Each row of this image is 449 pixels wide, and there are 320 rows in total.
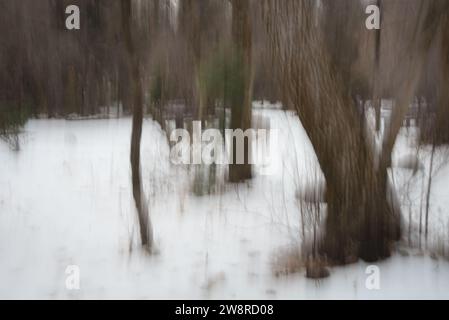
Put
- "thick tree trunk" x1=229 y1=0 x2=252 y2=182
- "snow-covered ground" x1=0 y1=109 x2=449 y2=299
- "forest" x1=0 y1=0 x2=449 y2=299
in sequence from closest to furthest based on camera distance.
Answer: "snow-covered ground" x1=0 y1=109 x2=449 y2=299 → "forest" x1=0 y1=0 x2=449 y2=299 → "thick tree trunk" x1=229 y1=0 x2=252 y2=182

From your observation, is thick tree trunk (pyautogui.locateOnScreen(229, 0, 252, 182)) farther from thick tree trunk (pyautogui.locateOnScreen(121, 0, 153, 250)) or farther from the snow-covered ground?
thick tree trunk (pyautogui.locateOnScreen(121, 0, 153, 250))

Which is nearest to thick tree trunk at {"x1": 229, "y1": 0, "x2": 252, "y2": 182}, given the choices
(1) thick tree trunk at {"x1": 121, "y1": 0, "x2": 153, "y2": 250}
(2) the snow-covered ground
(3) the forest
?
(3) the forest

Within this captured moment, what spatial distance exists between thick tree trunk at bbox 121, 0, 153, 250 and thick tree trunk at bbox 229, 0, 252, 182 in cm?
282

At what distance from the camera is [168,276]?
350 centimetres

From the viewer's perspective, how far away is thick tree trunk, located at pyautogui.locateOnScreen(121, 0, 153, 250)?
3635 millimetres

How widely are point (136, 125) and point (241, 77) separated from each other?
3.27m

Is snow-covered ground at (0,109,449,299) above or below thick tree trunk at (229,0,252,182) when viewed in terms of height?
below

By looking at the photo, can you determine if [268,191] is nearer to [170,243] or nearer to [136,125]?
[170,243]

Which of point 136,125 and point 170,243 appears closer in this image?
point 136,125

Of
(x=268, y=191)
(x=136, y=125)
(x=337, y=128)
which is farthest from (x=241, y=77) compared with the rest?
(x=337, y=128)

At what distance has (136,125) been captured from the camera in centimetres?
383

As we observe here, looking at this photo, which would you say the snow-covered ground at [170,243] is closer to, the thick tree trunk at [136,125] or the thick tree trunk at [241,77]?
the thick tree trunk at [136,125]
